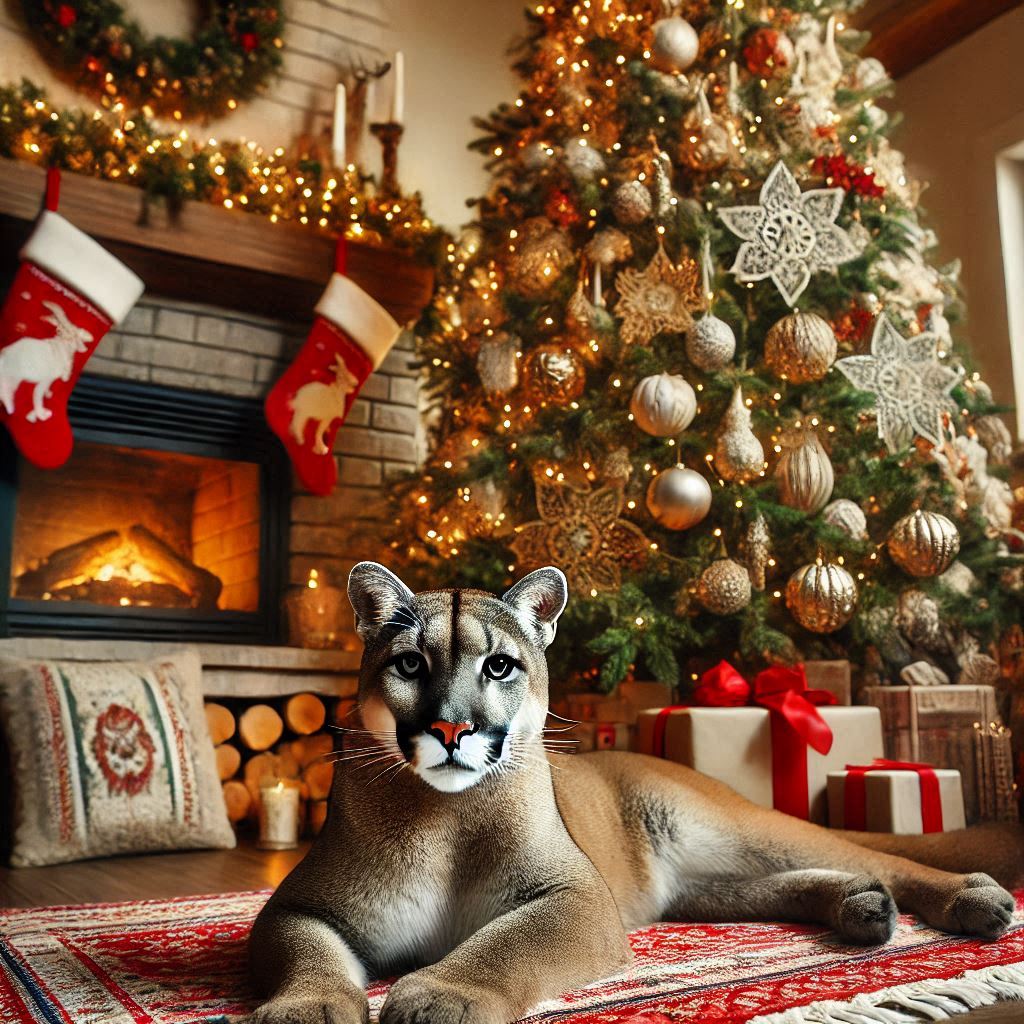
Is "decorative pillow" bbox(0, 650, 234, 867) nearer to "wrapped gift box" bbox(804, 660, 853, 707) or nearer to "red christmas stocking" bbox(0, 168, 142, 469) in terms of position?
"red christmas stocking" bbox(0, 168, 142, 469)

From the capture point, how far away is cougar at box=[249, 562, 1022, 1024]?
1193 millimetres

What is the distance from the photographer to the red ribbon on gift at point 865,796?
7.64ft

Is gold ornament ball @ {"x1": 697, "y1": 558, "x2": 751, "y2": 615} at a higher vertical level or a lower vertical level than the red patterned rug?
higher

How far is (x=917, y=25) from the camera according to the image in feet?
14.6

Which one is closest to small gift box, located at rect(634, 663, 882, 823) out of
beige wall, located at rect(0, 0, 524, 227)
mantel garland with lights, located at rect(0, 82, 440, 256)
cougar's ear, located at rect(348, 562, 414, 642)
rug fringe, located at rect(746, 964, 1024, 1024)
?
rug fringe, located at rect(746, 964, 1024, 1024)

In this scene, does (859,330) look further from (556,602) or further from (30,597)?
(30,597)

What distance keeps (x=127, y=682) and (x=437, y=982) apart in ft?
7.37

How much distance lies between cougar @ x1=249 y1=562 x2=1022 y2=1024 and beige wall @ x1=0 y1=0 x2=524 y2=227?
10.9 feet

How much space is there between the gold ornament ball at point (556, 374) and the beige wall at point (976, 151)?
1.83 m

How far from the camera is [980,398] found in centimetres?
371

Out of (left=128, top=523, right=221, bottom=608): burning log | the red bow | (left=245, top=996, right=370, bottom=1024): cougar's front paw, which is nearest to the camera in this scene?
(left=245, top=996, right=370, bottom=1024): cougar's front paw

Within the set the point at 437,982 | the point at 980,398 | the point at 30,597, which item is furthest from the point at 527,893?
the point at 980,398

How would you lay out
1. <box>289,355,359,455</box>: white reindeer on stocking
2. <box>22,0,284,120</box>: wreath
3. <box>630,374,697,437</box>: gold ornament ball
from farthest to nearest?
<box>22,0,284,120</box>: wreath
<box>289,355,359,455</box>: white reindeer on stocking
<box>630,374,697,437</box>: gold ornament ball

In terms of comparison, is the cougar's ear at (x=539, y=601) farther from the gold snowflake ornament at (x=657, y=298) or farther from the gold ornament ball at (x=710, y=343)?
the gold snowflake ornament at (x=657, y=298)
